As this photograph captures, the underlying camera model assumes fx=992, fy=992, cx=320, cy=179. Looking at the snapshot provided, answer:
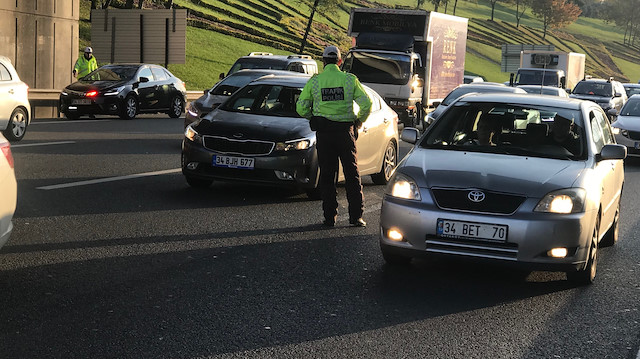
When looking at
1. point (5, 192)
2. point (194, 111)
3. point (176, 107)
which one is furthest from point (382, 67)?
point (5, 192)

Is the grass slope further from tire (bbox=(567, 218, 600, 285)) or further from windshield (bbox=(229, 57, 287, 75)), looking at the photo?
tire (bbox=(567, 218, 600, 285))

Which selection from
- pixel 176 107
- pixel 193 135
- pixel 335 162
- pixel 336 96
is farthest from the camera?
pixel 176 107

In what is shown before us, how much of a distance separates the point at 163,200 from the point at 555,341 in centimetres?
632

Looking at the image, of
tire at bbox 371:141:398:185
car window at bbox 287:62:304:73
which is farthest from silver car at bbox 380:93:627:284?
car window at bbox 287:62:304:73

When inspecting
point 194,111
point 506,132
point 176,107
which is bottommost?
point 176,107

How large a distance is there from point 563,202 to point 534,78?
1366 inches

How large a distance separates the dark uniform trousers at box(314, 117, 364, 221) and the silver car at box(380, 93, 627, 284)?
5.08ft

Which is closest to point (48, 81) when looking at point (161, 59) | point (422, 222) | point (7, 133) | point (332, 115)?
point (161, 59)

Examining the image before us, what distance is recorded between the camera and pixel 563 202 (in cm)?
727

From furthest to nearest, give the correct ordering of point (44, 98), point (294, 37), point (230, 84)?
point (294, 37)
point (44, 98)
point (230, 84)

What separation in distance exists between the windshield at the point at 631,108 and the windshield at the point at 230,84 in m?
8.40

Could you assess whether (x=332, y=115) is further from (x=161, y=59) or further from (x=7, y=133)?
(x=161, y=59)

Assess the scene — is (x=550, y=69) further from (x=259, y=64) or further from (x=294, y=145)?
(x=294, y=145)

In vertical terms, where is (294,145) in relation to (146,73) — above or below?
above
